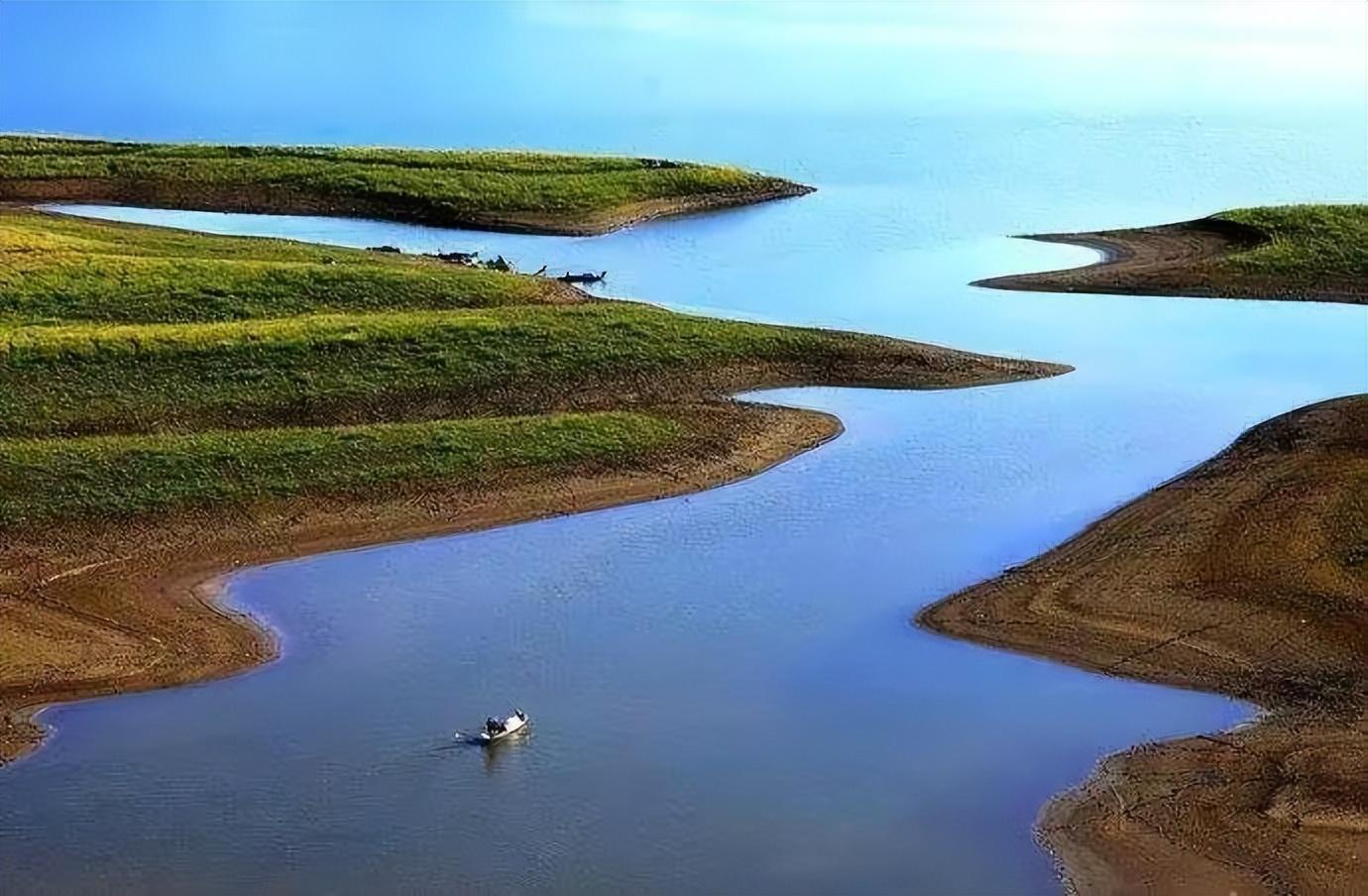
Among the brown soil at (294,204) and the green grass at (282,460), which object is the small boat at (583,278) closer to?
the brown soil at (294,204)

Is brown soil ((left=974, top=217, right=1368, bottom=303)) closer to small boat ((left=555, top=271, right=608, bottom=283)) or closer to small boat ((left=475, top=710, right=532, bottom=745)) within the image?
small boat ((left=555, top=271, right=608, bottom=283))


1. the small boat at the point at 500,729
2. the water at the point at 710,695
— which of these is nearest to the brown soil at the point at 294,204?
the water at the point at 710,695

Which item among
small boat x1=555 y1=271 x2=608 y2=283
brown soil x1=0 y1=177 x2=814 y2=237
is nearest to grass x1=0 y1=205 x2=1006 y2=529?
small boat x1=555 y1=271 x2=608 y2=283

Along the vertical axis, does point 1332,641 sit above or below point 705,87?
below

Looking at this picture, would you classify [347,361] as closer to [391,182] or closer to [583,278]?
[583,278]

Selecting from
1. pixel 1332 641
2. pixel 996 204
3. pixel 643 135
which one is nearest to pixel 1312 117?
pixel 996 204

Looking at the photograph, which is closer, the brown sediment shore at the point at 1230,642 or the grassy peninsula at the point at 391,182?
the brown sediment shore at the point at 1230,642

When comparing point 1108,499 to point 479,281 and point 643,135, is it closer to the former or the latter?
point 479,281

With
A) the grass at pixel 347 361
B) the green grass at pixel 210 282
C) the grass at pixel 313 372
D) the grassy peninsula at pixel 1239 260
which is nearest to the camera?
the grass at pixel 313 372
